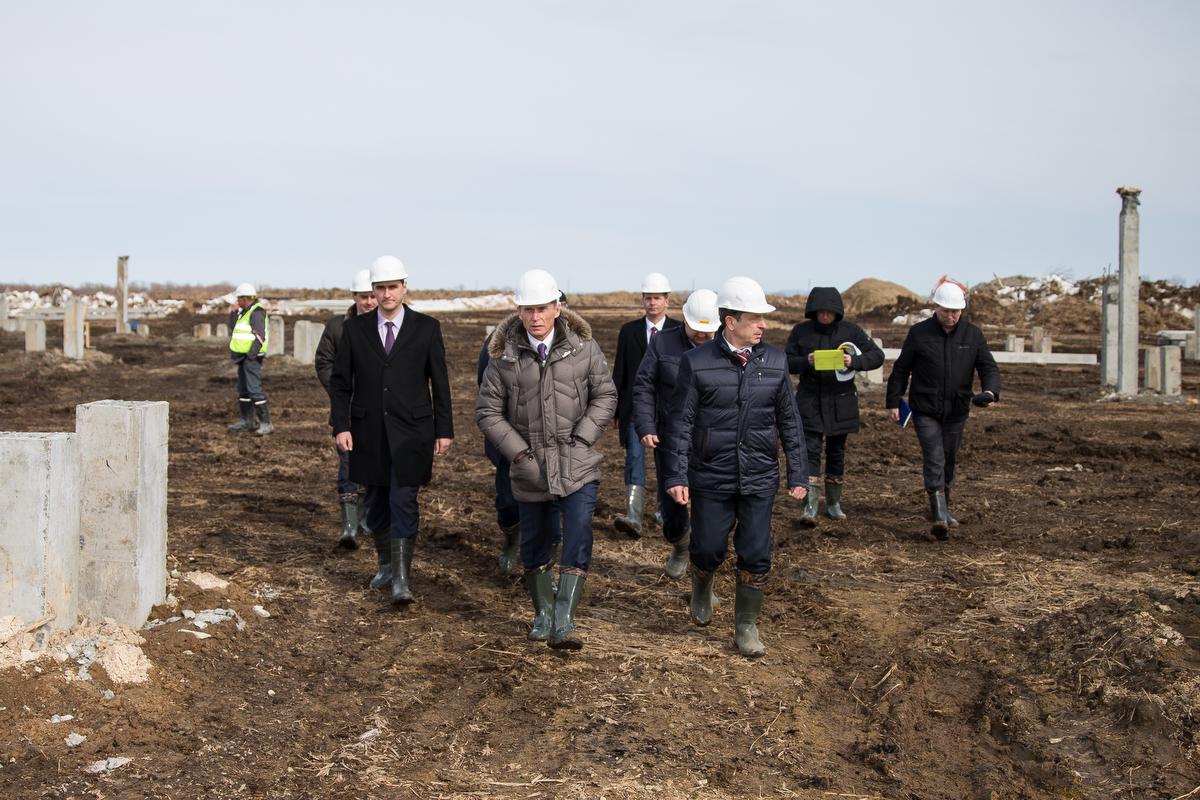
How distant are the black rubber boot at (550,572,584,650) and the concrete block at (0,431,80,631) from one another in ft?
8.37

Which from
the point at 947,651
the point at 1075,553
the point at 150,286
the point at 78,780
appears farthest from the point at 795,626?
the point at 150,286

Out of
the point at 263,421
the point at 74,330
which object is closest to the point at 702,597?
the point at 263,421

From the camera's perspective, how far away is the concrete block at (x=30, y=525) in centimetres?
484

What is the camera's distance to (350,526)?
7695mm

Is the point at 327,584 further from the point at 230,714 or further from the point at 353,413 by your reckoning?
the point at 230,714

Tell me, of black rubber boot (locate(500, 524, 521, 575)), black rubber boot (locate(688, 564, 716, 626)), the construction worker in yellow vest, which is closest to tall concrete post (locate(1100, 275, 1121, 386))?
the construction worker in yellow vest

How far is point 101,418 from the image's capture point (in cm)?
521

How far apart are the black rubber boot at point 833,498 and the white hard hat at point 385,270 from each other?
441cm

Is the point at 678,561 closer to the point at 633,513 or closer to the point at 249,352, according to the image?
the point at 633,513

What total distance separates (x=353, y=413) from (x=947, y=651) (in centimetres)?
387

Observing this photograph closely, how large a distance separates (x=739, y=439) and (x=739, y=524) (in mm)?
529

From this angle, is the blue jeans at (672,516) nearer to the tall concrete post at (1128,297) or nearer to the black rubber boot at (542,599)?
the black rubber boot at (542,599)

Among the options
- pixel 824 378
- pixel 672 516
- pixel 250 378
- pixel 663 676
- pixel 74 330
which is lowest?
pixel 663 676

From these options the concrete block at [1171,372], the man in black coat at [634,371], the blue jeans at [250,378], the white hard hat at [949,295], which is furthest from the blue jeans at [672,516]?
the concrete block at [1171,372]
